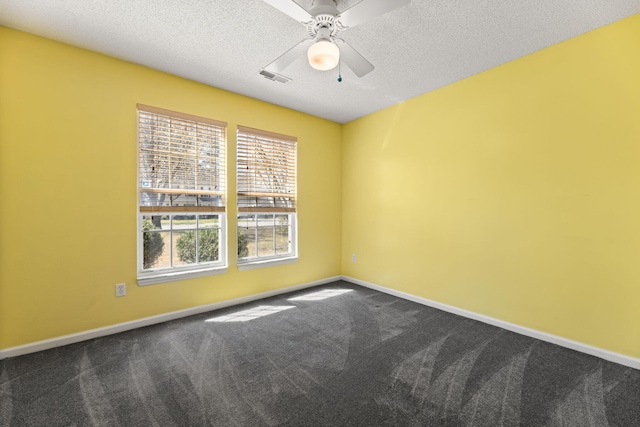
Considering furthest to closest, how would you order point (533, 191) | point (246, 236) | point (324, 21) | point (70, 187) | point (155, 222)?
point (246, 236), point (155, 222), point (533, 191), point (70, 187), point (324, 21)

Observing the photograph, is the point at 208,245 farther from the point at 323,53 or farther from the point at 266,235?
the point at 323,53

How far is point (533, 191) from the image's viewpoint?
2.64m

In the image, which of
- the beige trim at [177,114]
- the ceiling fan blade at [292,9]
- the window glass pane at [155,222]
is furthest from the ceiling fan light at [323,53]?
the window glass pane at [155,222]

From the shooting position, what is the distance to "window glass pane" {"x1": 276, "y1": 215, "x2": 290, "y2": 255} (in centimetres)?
409

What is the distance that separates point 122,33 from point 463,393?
3868mm

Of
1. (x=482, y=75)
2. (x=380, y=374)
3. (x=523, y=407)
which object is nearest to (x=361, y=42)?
(x=482, y=75)

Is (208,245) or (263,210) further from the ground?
(263,210)

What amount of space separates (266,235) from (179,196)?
4.21 ft

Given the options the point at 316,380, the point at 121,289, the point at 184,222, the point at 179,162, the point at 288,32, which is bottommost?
the point at 316,380

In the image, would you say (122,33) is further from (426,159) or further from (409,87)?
(426,159)

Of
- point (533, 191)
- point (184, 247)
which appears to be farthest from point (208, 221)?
point (533, 191)

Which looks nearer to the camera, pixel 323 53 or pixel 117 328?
pixel 323 53

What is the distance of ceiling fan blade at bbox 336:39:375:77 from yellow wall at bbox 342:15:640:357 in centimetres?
159

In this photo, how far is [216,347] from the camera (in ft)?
8.01
